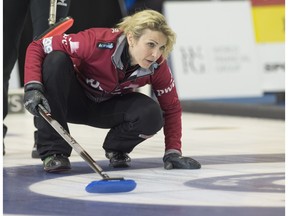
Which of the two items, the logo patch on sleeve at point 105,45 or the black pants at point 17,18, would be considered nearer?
the logo patch on sleeve at point 105,45

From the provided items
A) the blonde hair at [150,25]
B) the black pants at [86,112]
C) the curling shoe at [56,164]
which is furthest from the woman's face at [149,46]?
the curling shoe at [56,164]

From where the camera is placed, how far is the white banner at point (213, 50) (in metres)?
8.45

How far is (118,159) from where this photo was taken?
179 inches

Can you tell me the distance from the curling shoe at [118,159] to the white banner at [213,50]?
12.7 ft

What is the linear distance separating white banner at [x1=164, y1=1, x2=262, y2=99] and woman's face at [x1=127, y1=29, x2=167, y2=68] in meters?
4.28

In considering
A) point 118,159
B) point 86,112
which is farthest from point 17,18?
point 118,159

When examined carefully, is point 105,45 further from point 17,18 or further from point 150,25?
point 17,18

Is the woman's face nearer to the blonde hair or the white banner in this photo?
the blonde hair

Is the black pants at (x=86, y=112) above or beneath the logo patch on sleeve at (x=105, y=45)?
beneath

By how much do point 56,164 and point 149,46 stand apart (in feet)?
2.25

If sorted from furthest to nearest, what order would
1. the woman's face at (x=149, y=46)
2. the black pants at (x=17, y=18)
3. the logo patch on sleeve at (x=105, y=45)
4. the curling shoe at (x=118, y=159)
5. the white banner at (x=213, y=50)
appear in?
the white banner at (x=213, y=50), the black pants at (x=17, y=18), the curling shoe at (x=118, y=159), the logo patch on sleeve at (x=105, y=45), the woman's face at (x=149, y=46)

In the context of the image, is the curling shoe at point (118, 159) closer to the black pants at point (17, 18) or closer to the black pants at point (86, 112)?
the black pants at point (86, 112)

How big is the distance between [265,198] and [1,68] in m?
1.82

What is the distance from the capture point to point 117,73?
4.30 metres
